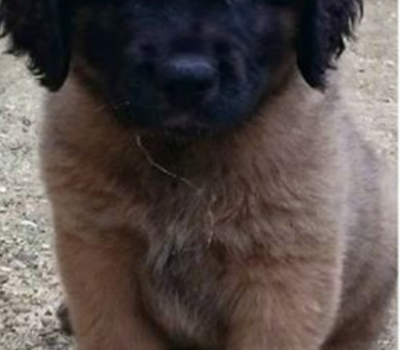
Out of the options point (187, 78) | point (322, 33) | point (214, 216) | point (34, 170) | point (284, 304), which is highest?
point (187, 78)

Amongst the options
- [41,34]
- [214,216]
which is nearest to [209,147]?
[214,216]

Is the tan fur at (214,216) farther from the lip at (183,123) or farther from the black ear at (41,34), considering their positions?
the lip at (183,123)

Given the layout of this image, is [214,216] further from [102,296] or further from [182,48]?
[182,48]

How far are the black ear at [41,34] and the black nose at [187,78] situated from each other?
489 mm

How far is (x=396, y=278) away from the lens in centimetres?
530

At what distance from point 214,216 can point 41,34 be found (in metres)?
0.71

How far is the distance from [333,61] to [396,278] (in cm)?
109

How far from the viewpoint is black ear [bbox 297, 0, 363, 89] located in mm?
4332

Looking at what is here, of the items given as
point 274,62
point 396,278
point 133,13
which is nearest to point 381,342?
point 396,278

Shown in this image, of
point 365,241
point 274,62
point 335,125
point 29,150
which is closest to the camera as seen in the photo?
point 274,62

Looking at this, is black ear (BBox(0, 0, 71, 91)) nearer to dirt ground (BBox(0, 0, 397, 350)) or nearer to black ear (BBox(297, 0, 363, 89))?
black ear (BBox(297, 0, 363, 89))

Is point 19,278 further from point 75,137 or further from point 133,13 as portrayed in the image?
point 133,13

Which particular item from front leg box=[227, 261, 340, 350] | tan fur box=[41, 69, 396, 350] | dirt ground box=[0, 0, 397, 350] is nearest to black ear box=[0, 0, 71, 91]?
tan fur box=[41, 69, 396, 350]

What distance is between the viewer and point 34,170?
252 inches
